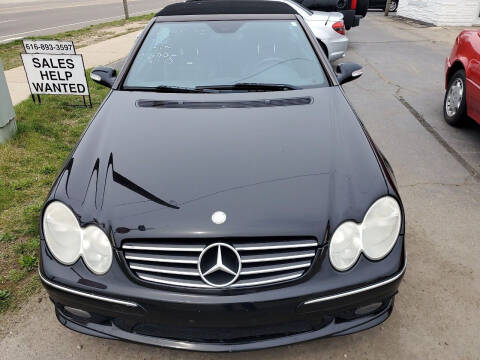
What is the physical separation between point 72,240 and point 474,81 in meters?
4.34

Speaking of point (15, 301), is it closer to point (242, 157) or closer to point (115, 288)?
point (115, 288)

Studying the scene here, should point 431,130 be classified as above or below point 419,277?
below

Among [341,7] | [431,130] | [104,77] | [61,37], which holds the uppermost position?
[104,77]

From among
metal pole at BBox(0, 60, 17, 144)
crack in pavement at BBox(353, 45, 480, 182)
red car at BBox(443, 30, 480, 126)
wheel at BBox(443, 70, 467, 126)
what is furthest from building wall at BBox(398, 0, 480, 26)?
metal pole at BBox(0, 60, 17, 144)

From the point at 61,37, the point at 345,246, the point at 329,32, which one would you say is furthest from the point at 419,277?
the point at 61,37

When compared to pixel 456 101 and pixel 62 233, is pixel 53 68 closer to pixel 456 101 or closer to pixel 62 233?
pixel 62 233

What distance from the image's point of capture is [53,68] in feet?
16.6

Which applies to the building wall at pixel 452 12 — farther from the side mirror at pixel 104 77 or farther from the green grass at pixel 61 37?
the side mirror at pixel 104 77

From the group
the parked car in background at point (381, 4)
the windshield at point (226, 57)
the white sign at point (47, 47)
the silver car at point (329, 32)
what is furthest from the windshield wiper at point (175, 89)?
the parked car in background at point (381, 4)

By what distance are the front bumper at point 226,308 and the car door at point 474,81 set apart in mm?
3215

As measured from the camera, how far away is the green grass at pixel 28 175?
2605mm

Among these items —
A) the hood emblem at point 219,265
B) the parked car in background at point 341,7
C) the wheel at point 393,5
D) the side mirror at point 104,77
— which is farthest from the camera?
the wheel at point 393,5

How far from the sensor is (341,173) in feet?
6.22

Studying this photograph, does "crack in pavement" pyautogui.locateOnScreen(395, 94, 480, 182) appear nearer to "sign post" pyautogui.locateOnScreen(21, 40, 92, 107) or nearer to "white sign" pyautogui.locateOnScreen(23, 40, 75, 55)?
"sign post" pyautogui.locateOnScreen(21, 40, 92, 107)
